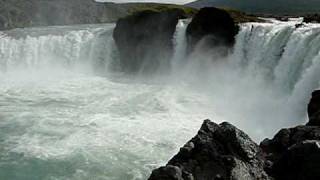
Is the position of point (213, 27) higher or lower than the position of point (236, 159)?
higher

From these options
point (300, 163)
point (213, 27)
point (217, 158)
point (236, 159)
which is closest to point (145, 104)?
point (213, 27)

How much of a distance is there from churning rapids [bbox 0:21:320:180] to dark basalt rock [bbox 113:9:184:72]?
138 centimetres

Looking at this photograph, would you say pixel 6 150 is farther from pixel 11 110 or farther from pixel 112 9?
pixel 112 9

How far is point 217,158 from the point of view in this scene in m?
11.5

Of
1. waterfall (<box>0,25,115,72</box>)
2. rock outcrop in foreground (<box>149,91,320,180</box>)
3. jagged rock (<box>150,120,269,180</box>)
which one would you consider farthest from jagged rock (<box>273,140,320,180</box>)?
waterfall (<box>0,25,115,72</box>)

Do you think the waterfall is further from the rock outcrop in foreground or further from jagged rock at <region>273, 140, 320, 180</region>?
jagged rock at <region>273, 140, 320, 180</region>

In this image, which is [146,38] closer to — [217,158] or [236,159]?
[217,158]

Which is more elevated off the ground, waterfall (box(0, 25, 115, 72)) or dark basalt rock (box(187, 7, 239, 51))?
dark basalt rock (box(187, 7, 239, 51))

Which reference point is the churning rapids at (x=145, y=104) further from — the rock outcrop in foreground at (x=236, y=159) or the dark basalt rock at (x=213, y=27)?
the rock outcrop in foreground at (x=236, y=159)

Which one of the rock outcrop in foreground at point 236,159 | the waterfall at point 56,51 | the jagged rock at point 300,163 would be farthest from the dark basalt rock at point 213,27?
the jagged rock at point 300,163

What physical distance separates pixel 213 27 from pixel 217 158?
24182mm

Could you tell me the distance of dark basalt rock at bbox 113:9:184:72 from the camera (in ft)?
126

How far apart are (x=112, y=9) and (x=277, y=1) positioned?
80.2 meters

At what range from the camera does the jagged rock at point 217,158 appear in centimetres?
1108
